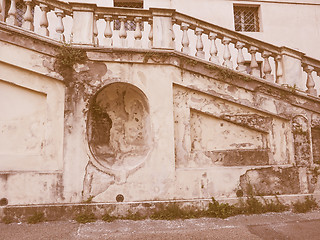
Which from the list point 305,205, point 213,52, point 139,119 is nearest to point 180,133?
point 139,119

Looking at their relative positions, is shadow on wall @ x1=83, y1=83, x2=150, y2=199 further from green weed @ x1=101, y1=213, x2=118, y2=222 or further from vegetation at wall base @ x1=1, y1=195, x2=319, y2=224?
vegetation at wall base @ x1=1, y1=195, x2=319, y2=224

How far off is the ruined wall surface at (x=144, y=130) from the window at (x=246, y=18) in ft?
19.3

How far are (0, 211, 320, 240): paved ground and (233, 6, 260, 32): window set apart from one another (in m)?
7.80

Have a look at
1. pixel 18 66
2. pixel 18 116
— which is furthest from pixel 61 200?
pixel 18 66

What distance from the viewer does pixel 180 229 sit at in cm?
342

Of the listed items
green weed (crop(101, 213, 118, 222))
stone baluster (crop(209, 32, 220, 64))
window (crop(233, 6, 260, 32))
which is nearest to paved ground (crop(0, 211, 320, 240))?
green weed (crop(101, 213, 118, 222))

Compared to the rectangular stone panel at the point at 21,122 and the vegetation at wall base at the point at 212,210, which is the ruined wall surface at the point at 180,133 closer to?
the vegetation at wall base at the point at 212,210

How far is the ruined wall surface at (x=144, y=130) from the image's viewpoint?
403 centimetres

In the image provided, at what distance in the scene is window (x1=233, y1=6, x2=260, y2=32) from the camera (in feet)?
31.1

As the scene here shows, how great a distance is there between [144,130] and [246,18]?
25.2 ft

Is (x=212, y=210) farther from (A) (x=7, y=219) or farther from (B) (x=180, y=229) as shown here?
(A) (x=7, y=219)

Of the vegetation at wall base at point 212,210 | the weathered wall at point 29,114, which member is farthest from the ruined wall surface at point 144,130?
the vegetation at wall base at point 212,210

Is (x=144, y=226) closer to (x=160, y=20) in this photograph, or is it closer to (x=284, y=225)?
(x=284, y=225)

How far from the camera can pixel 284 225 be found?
351 centimetres
